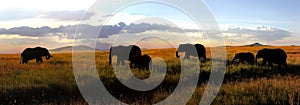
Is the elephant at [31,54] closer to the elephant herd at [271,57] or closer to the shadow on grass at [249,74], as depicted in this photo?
the elephant herd at [271,57]

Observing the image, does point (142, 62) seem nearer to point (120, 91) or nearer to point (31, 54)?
point (120, 91)

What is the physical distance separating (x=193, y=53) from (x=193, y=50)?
0.24m

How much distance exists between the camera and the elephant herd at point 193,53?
75.4ft

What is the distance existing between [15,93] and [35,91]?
0.77 meters

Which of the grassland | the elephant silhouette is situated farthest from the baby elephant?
the elephant silhouette

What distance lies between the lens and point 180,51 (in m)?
Answer: 35.2

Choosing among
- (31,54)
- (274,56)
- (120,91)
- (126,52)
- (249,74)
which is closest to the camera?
(120,91)

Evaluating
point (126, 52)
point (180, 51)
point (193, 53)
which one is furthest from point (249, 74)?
point (180, 51)

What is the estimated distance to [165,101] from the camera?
43.1ft

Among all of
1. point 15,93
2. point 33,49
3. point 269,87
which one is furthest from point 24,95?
point 33,49

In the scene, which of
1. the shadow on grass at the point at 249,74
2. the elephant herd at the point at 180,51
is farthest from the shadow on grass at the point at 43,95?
the elephant herd at the point at 180,51

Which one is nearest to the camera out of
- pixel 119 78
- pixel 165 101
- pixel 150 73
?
pixel 165 101

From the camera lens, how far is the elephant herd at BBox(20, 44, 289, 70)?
2316cm

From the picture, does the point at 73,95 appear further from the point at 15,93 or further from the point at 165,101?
the point at 165,101
